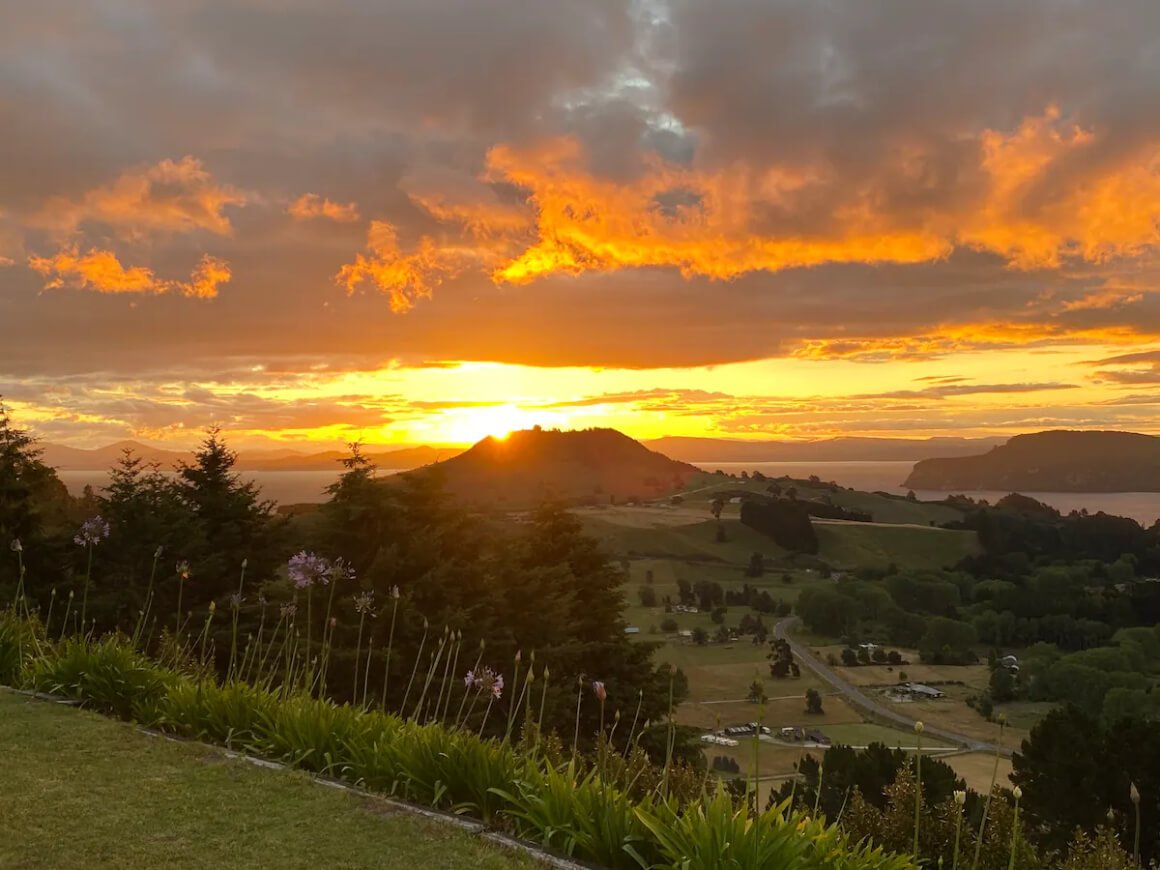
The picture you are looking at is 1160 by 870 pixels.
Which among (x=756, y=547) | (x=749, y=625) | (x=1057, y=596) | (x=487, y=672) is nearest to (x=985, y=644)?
(x=1057, y=596)

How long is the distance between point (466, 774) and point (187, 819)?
1.68 meters

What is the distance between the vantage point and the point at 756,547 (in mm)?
190625

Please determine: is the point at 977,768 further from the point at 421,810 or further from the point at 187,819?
the point at 187,819

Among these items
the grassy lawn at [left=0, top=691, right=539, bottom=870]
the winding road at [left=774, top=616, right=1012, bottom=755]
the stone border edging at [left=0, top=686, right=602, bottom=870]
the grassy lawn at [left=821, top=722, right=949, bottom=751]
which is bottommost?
the winding road at [left=774, top=616, right=1012, bottom=755]

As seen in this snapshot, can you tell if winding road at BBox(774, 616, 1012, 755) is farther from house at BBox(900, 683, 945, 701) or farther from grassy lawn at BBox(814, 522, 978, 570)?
grassy lawn at BBox(814, 522, 978, 570)

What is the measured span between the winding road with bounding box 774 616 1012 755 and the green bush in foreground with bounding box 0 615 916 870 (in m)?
A: 71.3

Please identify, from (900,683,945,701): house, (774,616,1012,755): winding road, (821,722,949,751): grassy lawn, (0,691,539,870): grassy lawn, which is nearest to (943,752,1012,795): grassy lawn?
(774,616,1012,755): winding road

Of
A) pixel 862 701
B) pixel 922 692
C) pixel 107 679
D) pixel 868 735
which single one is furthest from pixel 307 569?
pixel 922 692

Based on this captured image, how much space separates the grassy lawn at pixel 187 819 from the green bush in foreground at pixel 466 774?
0.40 metres

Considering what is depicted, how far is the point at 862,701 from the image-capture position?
98.7 metres

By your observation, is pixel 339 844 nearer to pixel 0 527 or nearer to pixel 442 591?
pixel 442 591

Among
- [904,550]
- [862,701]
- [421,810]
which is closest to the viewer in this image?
[421,810]

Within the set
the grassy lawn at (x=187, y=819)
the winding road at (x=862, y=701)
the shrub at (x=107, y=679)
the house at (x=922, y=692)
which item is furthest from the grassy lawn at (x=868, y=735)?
the grassy lawn at (x=187, y=819)

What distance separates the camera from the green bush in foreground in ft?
14.5
